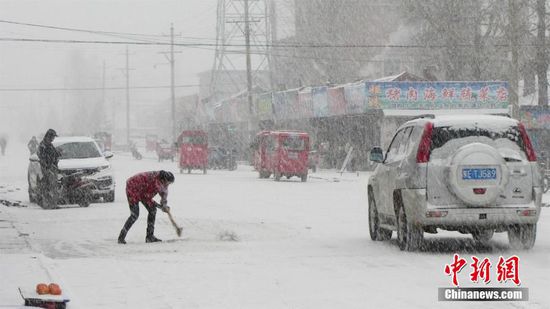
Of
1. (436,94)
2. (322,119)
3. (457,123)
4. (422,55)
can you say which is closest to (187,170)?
(322,119)

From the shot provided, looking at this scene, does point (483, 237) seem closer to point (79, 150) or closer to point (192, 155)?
point (79, 150)

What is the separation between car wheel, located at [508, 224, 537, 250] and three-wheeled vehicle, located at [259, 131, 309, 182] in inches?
1177

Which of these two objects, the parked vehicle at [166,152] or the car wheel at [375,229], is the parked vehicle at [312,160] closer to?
the parked vehicle at [166,152]

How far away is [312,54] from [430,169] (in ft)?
239

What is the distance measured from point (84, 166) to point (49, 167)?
170 centimetres

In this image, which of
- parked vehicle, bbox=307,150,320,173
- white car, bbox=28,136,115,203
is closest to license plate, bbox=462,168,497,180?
white car, bbox=28,136,115,203

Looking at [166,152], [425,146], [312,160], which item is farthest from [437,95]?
[425,146]

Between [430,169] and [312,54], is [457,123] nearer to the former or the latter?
[430,169]

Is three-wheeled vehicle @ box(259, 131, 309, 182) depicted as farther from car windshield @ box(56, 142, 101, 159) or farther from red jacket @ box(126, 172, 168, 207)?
red jacket @ box(126, 172, 168, 207)

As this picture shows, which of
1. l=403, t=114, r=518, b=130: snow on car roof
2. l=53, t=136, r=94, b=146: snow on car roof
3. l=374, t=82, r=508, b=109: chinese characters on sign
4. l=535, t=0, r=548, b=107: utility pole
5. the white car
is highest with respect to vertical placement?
l=535, t=0, r=548, b=107: utility pole

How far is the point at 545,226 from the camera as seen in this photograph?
20.7 meters

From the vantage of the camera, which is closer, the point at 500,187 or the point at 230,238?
the point at 500,187

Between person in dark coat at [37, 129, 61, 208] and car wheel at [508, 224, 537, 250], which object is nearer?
car wheel at [508, 224, 537, 250]

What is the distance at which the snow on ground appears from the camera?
11.3 metres
